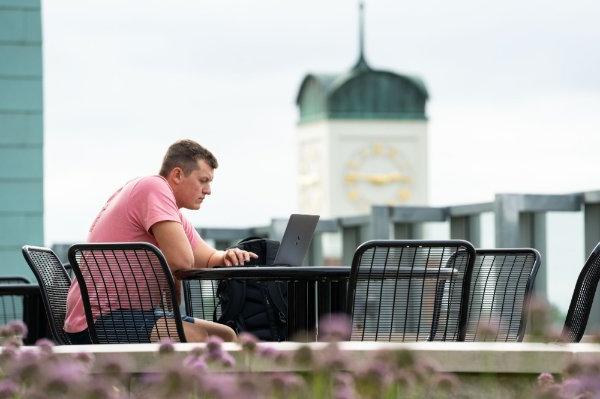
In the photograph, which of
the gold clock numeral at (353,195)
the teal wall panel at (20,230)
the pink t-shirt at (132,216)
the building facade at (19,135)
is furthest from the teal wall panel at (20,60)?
the gold clock numeral at (353,195)

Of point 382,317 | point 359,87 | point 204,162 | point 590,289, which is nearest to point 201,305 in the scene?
point 204,162

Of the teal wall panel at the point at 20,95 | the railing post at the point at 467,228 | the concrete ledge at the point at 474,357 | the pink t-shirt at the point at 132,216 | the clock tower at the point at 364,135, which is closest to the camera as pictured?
the concrete ledge at the point at 474,357

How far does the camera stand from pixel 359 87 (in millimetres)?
63750

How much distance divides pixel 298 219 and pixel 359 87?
59.1m

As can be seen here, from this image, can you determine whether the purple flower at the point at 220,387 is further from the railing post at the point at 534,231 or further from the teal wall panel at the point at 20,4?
the teal wall panel at the point at 20,4

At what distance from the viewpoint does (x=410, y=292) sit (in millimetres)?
4520

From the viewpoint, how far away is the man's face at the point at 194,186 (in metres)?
4.97

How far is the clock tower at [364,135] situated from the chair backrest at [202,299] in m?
58.1

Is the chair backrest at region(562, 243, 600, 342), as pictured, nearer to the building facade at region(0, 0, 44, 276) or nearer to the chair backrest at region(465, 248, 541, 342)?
the chair backrest at region(465, 248, 541, 342)

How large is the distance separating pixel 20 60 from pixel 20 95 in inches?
7.6

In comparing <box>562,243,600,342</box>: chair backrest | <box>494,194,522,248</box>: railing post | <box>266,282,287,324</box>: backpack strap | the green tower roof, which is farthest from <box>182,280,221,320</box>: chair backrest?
the green tower roof

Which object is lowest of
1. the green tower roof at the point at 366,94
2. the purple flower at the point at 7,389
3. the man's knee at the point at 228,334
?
the man's knee at the point at 228,334

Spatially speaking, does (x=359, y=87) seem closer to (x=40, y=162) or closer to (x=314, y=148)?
(x=314, y=148)

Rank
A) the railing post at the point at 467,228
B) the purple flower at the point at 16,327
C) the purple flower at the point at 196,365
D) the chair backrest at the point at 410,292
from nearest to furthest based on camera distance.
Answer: the purple flower at the point at 196,365 → the purple flower at the point at 16,327 → the chair backrest at the point at 410,292 → the railing post at the point at 467,228
